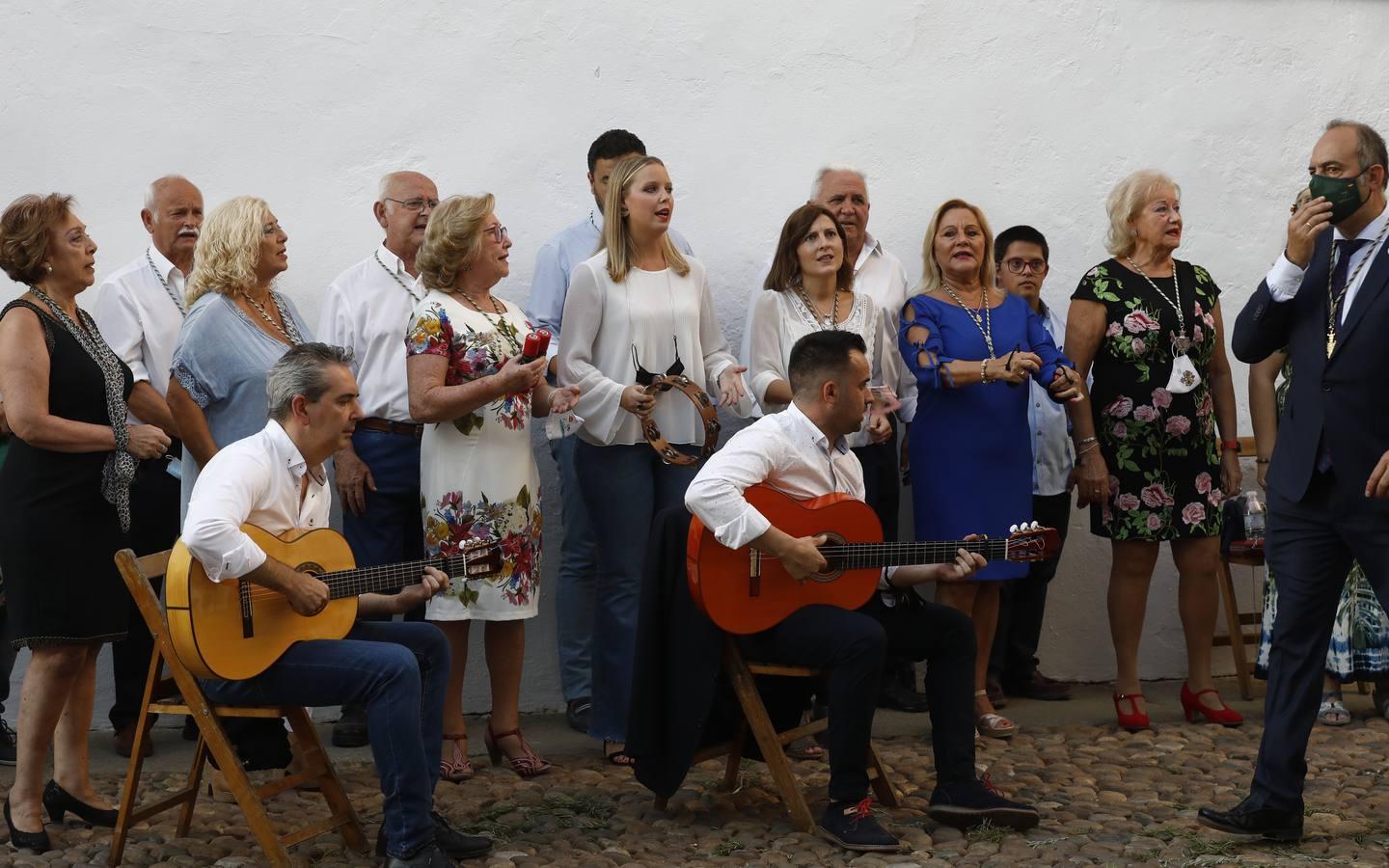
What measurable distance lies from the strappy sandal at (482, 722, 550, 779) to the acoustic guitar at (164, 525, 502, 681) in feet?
4.05

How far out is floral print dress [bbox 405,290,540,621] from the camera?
5.67 metres

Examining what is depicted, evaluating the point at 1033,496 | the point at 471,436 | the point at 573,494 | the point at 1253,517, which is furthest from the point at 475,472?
the point at 1253,517

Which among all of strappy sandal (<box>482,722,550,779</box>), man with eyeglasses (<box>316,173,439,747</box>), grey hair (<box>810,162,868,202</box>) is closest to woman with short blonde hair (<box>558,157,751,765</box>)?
strappy sandal (<box>482,722,550,779</box>)

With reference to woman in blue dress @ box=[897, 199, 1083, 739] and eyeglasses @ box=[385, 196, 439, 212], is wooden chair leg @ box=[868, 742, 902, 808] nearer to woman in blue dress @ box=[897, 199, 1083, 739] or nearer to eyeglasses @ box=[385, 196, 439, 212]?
woman in blue dress @ box=[897, 199, 1083, 739]

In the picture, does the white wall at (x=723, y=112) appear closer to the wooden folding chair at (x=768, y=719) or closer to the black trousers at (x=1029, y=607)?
the black trousers at (x=1029, y=607)

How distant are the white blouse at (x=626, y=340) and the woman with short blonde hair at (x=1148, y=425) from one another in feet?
5.45

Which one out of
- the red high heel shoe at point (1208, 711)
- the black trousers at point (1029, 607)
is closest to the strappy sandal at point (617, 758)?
the black trousers at point (1029, 607)

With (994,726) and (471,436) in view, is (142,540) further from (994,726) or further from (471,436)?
(994,726)

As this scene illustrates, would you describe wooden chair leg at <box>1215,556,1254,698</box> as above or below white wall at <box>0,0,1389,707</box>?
below

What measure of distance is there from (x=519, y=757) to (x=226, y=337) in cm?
189

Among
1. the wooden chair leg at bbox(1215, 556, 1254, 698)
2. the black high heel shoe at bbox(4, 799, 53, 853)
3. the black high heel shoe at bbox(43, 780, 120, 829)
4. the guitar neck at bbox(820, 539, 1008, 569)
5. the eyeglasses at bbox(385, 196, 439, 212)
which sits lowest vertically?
the black high heel shoe at bbox(4, 799, 53, 853)

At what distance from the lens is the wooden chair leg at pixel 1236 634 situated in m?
7.09

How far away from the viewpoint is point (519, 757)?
585 cm

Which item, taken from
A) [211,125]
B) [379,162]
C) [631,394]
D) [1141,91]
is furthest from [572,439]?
[1141,91]
